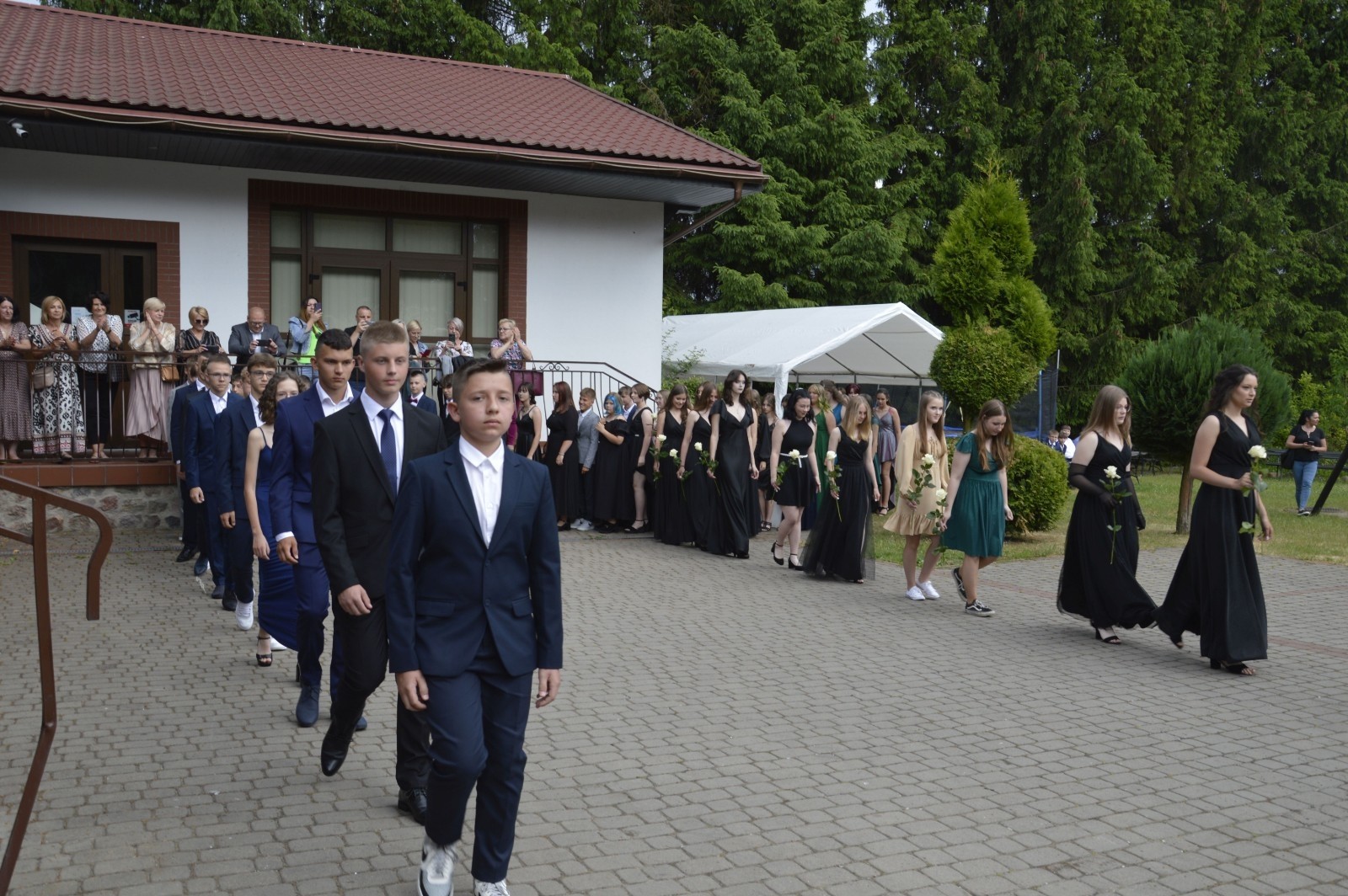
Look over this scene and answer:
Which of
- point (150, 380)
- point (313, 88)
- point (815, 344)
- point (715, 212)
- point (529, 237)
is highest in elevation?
point (313, 88)

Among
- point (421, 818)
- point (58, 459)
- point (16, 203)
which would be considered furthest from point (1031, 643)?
point (16, 203)

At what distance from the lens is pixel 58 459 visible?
14.0 m

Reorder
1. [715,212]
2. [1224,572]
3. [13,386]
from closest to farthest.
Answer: [1224,572] < [13,386] < [715,212]

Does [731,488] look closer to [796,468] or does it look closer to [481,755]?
[796,468]

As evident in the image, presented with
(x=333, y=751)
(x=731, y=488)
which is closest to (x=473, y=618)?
(x=333, y=751)

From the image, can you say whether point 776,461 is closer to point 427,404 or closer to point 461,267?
point 427,404

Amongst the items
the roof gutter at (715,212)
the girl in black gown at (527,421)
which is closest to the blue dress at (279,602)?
the girl in black gown at (527,421)

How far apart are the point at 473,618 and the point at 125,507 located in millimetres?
11615

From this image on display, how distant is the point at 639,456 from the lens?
15.7 meters

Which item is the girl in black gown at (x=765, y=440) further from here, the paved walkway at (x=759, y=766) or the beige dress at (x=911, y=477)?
the paved walkway at (x=759, y=766)

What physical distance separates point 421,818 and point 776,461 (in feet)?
29.1

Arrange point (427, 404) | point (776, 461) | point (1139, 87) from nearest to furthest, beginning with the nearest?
point (427, 404)
point (776, 461)
point (1139, 87)

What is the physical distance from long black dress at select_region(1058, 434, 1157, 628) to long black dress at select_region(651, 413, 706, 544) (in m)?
6.00

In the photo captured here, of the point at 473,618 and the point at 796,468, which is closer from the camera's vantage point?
the point at 473,618
